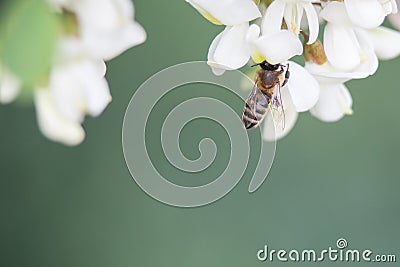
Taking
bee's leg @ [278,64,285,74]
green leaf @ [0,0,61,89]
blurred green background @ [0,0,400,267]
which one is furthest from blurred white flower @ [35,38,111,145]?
blurred green background @ [0,0,400,267]

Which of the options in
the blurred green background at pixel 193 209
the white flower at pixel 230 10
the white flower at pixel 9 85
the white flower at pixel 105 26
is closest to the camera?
the white flower at pixel 9 85

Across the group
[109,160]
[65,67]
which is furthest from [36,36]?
[109,160]

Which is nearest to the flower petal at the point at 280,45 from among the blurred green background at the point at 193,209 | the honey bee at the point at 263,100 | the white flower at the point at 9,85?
the honey bee at the point at 263,100

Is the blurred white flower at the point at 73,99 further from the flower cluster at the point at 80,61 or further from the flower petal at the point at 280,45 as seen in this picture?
the flower petal at the point at 280,45

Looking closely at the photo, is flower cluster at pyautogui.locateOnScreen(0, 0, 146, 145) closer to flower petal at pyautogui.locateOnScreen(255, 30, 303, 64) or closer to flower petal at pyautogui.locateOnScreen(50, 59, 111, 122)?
flower petal at pyautogui.locateOnScreen(50, 59, 111, 122)

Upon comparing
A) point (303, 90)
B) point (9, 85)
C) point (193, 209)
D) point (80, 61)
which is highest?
point (193, 209)

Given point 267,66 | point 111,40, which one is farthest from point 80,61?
point 267,66

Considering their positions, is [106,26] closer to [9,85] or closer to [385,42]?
[9,85]
